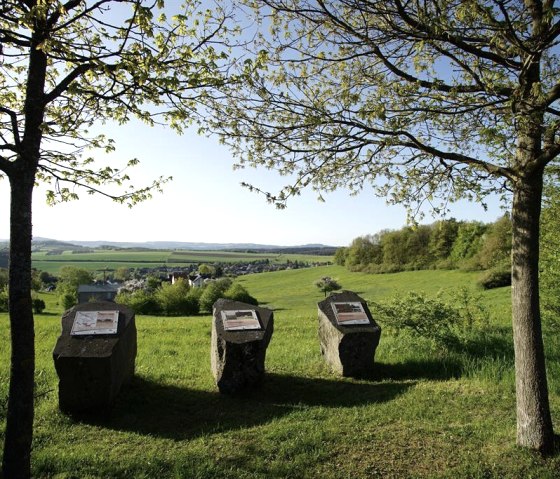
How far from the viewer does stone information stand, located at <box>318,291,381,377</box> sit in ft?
29.8

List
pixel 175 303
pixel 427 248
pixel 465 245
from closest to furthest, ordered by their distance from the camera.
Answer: pixel 175 303 < pixel 465 245 < pixel 427 248

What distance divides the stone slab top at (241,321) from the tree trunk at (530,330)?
4.31m

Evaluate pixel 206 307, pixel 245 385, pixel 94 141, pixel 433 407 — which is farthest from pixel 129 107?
pixel 206 307

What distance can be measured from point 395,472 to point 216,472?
1.99m

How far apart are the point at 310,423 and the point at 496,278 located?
3658cm

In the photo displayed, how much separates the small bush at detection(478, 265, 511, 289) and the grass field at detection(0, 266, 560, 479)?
29850 mm

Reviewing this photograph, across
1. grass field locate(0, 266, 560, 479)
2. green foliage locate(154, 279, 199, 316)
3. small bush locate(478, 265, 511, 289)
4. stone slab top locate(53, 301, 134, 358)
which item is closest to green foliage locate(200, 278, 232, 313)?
green foliage locate(154, 279, 199, 316)

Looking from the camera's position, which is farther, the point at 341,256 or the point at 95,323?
the point at 341,256

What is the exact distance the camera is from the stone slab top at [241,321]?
26.6 feet

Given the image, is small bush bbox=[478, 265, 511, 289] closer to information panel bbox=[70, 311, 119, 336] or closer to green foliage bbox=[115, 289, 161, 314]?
green foliage bbox=[115, 289, 161, 314]

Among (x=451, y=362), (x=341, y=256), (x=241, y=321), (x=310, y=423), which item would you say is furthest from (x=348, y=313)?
(x=341, y=256)

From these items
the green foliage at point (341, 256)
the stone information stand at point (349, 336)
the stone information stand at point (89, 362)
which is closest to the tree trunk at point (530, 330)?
the stone information stand at point (349, 336)

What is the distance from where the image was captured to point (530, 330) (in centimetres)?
524

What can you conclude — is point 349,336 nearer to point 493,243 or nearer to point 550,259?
point 550,259
